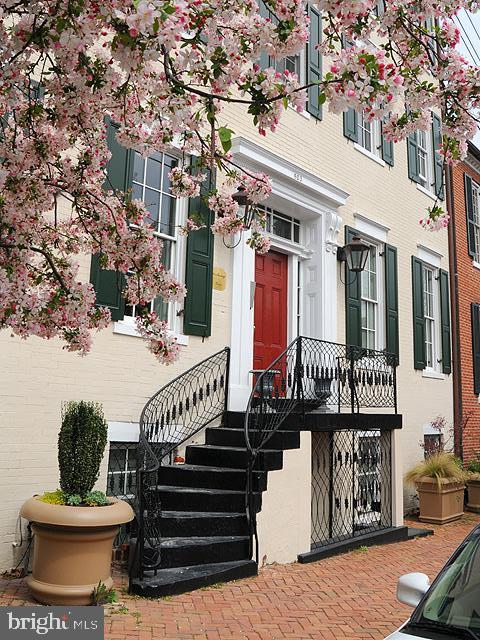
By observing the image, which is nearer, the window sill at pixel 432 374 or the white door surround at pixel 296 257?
the white door surround at pixel 296 257

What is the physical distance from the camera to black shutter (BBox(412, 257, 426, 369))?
1168 centimetres

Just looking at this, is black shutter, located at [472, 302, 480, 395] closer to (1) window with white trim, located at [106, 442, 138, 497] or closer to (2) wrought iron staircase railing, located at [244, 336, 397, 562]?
(2) wrought iron staircase railing, located at [244, 336, 397, 562]

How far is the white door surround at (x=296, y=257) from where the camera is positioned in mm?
8008

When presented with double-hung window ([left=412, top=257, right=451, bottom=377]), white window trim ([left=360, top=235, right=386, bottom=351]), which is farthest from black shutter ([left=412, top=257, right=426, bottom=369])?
white window trim ([left=360, top=235, right=386, bottom=351])

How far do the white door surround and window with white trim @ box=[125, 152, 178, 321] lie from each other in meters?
0.96

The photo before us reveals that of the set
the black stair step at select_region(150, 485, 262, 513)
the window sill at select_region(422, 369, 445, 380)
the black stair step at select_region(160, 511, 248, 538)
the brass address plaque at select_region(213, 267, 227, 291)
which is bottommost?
the black stair step at select_region(160, 511, 248, 538)

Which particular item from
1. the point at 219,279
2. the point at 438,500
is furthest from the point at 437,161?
the point at 219,279

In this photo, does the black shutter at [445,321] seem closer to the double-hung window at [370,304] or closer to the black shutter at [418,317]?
the black shutter at [418,317]

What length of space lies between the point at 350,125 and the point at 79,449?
7808 mm

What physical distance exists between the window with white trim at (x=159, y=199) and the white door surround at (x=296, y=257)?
964 mm

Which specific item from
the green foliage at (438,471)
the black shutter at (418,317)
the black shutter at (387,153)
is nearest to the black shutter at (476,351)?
the black shutter at (418,317)

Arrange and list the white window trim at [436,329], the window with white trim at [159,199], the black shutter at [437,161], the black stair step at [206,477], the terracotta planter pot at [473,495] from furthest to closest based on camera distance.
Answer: the black shutter at [437,161] < the white window trim at [436,329] < the terracotta planter pot at [473,495] < the window with white trim at [159,199] < the black stair step at [206,477]

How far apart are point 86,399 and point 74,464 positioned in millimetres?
1360

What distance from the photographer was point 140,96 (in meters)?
3.74
